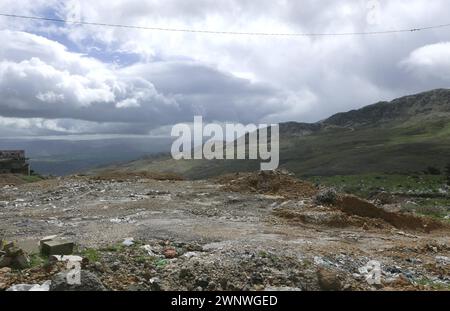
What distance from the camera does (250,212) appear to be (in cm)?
1922

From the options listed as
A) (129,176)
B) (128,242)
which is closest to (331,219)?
(128,242)

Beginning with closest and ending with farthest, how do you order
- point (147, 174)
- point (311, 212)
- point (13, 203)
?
point (311, 212), point (13, 203), point (147, 174)

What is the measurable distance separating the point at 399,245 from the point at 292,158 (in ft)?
487

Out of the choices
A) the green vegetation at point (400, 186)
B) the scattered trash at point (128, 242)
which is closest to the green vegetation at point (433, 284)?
the scattered trash at point (128, 242)

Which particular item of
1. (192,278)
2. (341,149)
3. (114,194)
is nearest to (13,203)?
(114,194)

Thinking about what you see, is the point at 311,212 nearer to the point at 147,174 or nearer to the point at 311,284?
the point at 311,284

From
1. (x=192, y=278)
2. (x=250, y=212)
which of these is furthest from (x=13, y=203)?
(x=192, y=278)

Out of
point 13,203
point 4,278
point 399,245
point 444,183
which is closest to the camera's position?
point 4,278

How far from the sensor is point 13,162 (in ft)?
168

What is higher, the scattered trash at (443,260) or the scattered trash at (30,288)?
the scattered trash at (30,288)

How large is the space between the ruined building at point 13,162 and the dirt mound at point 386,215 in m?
38.1

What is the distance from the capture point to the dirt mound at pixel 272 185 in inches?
931

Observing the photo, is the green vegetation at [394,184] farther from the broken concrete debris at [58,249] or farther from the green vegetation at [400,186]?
the broken concrete debris at [58,249]
